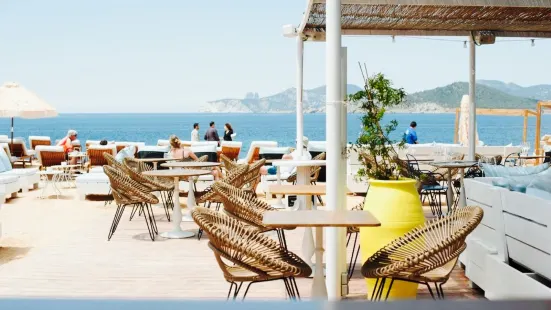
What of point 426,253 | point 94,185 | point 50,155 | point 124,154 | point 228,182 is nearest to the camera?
point 426,253

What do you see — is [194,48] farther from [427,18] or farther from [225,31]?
[427,18]

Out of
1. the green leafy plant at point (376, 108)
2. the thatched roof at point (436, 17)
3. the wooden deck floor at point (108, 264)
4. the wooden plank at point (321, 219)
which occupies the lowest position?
the wooden deck floor at point (108, 264)

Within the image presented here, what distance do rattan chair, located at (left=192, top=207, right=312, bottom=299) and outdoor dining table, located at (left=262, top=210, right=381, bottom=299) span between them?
0.18 metres

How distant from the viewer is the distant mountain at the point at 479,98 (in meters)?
84.0

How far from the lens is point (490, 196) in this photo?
4809 millimetres

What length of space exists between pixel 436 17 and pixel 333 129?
4384mm

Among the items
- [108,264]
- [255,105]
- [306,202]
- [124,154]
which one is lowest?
[108,264]

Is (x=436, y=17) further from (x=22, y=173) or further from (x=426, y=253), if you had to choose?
(x=22, y=173)

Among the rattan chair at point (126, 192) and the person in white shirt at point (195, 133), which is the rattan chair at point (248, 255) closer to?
the rattan chair at point (126, 192)

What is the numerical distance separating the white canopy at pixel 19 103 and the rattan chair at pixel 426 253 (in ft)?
39.5

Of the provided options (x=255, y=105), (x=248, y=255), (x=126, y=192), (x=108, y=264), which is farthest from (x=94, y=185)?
(x=255, y=105)

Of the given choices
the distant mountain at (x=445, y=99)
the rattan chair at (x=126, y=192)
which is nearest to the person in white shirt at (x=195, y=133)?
the rattan chair at (x=126, y=192)

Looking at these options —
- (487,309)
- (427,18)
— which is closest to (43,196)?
(427,18)

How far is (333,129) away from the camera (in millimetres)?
4613
